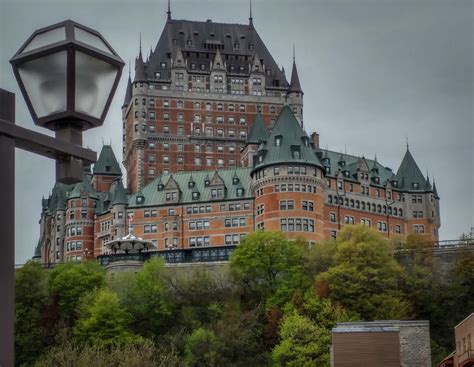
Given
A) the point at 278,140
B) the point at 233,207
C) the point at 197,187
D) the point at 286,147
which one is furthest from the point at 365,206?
the point at 197,187

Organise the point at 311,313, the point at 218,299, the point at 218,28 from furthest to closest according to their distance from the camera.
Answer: the point at 218,28
the point at 218,299
the point at 311,313

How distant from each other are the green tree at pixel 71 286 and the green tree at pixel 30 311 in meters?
1.24

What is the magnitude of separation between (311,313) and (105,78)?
10303 centimetres

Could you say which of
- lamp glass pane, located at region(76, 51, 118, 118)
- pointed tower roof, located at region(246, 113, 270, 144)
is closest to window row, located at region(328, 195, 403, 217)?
pointed tower roof, located at region(246, 113, 270, 144)

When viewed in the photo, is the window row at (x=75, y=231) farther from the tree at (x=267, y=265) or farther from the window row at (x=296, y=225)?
the tree at (x=267, y=265)

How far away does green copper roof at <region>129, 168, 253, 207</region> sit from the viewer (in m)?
148

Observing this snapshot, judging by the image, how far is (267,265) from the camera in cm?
12219

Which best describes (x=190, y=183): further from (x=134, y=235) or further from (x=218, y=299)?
(x=218, y=299)

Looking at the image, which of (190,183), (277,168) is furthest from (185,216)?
(277,168)

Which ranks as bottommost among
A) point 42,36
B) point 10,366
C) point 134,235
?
point 10,366

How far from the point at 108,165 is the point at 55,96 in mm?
167137

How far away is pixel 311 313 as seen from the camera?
109875 millimetres

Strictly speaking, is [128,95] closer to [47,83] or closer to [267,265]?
[267,265]

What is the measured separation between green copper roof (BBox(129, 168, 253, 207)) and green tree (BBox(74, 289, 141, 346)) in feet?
118
